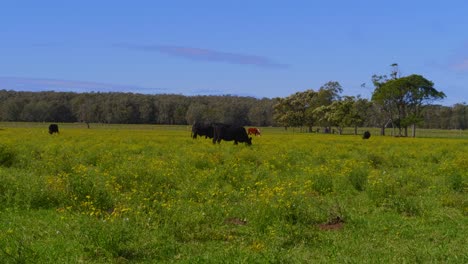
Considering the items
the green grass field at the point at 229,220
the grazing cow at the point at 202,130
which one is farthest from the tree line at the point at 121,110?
the green grass field at the point at 229,220

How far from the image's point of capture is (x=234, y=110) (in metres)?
177

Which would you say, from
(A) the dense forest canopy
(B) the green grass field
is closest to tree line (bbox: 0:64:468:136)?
(A) the dense forest canopy

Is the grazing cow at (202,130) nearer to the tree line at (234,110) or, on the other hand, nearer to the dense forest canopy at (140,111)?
the tree line at (234,110)

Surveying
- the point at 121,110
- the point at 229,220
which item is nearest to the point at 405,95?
the point at 229,220

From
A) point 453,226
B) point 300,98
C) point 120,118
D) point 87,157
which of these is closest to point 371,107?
point 300,98

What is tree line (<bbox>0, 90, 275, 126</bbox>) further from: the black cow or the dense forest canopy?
the black cow

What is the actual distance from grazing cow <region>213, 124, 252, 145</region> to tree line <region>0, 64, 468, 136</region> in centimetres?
5819

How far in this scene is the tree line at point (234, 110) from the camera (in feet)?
322

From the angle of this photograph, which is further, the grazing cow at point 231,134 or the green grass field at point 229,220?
the grazing cow at point 231,134

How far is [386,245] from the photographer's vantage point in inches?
349

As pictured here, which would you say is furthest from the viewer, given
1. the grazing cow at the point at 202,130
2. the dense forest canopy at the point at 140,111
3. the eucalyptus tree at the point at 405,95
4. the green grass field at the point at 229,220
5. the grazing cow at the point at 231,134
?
the dense forest canopy at the point at 140,111

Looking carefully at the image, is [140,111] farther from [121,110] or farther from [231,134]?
[231,134]

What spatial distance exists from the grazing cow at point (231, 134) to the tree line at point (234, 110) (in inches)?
2291

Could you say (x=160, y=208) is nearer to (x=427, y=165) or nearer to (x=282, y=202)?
(x=282, y=202)
